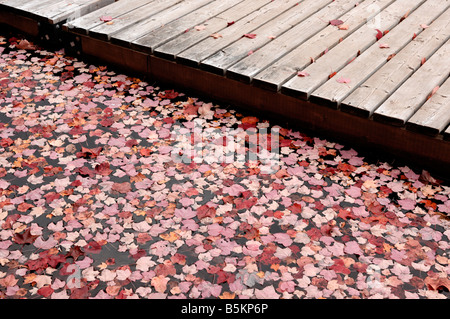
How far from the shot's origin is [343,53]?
13.1 feet

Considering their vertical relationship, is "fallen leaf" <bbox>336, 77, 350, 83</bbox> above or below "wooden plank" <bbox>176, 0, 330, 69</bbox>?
below

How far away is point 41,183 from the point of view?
3412 millimetres

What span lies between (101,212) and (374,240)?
1559 millimetres

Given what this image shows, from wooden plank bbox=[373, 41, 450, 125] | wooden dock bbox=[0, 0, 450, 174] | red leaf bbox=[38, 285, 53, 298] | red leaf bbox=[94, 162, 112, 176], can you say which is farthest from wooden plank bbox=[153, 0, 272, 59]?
red leaf bbox=[38, 285, 53, 298]

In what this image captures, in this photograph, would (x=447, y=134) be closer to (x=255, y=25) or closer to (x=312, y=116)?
(x=312, y=116)

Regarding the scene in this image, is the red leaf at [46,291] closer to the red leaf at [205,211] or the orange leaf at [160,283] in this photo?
the orange leaf at [160,283]

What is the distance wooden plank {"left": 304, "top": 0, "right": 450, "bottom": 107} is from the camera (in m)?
3.57

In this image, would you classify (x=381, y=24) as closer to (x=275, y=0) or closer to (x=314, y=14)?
(x=314, y=14)

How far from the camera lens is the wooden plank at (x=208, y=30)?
4.14 m

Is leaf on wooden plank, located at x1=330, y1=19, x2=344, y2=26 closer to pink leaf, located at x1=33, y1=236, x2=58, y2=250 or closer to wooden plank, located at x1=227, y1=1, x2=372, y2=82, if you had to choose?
wooden plank, located at x1=227, y1=1, x2=372, y2=82

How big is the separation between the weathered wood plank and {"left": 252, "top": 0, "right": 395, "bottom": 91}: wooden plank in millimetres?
908

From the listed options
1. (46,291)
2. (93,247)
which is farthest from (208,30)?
(46,291)

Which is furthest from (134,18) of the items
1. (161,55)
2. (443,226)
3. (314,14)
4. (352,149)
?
(443,226)

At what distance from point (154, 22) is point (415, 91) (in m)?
2.18
